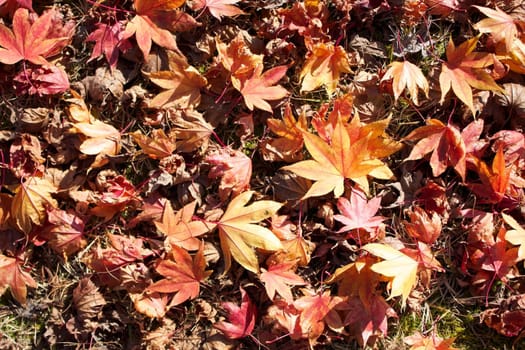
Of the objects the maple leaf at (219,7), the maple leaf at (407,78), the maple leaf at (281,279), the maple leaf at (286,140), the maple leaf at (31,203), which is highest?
the maple leaf at (219,7)

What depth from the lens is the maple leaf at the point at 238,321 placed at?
1812mm

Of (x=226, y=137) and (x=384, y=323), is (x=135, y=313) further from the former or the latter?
(x=384, y=323)

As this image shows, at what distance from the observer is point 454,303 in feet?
6.37

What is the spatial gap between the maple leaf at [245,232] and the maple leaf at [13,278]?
2.20 feet

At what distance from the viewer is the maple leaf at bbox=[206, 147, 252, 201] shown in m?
1.83

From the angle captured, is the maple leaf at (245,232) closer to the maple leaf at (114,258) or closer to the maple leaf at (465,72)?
the maple leaf at (114,258)

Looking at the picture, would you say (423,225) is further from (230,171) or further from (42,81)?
(42,81)

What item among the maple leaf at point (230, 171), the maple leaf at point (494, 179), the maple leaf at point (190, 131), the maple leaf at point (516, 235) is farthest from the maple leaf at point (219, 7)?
the maple leaf at point (516, 235)

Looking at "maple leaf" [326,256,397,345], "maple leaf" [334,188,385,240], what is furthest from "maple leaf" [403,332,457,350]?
"maple leaf" [334,188,385,240]

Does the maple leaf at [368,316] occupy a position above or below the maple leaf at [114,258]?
below

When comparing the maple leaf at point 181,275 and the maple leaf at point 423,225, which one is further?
the maple leaf at point 423,225

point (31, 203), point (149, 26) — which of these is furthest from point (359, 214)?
point (31, 203)

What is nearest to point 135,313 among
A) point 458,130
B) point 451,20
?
point 458,130

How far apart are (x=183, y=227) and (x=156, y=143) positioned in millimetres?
293
